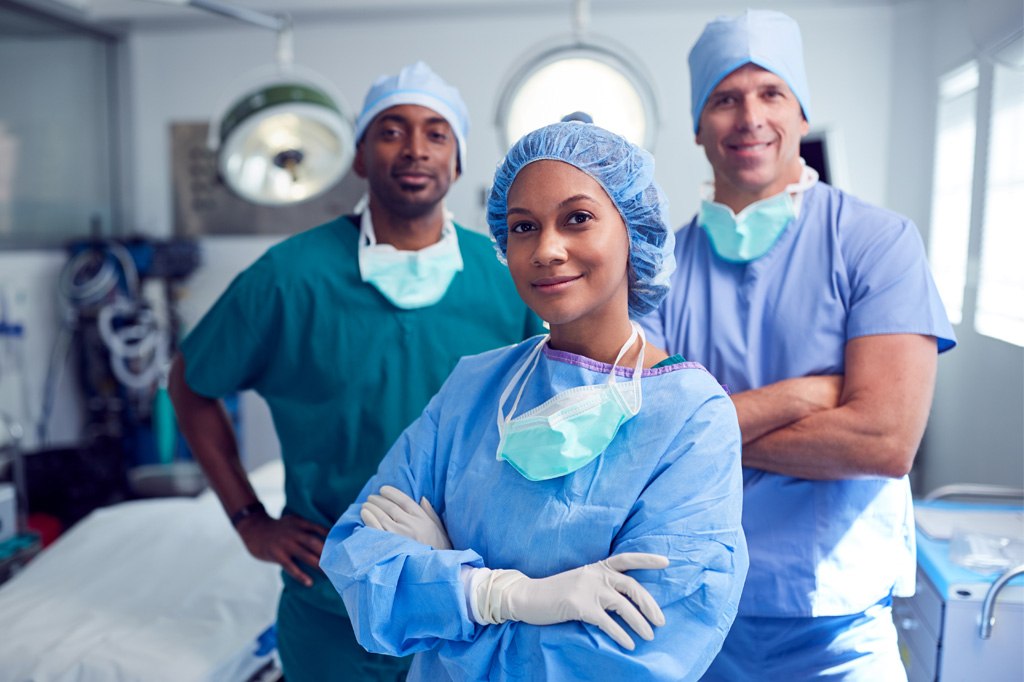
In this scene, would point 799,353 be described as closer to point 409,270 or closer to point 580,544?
point 580,544

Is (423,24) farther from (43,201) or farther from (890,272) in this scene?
(890,272)

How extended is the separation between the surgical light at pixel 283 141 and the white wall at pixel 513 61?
1715mm

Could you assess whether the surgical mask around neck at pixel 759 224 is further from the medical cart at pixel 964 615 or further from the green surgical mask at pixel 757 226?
the medical cart at pixel 964 615

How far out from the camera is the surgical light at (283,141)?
181cm

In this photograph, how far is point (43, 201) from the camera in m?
4.30

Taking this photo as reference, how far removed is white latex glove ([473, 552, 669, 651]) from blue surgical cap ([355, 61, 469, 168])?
3.20 ft

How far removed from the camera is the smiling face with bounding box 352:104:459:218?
156 centimetres

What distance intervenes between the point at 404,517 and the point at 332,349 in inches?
22.3

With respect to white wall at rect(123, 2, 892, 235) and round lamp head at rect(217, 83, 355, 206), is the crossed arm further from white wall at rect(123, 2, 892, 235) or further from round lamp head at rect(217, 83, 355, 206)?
white wall at rect(123, 2, 892, 235)

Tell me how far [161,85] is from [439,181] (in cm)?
363

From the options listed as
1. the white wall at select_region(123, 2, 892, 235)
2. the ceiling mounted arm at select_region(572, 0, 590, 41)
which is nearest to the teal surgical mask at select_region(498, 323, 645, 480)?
the ceiling mounted arm at select_region(572, 0, 590, 41)

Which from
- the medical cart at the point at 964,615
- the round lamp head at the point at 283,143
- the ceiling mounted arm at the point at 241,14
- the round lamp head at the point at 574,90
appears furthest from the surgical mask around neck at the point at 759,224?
the ceiling mounted arm at the point at 241,14

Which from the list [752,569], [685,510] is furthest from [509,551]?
[752,569]

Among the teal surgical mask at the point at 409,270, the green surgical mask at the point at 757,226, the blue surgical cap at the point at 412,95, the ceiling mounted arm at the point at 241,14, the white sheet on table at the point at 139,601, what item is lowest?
the white sheet on table at the point at 139,601
